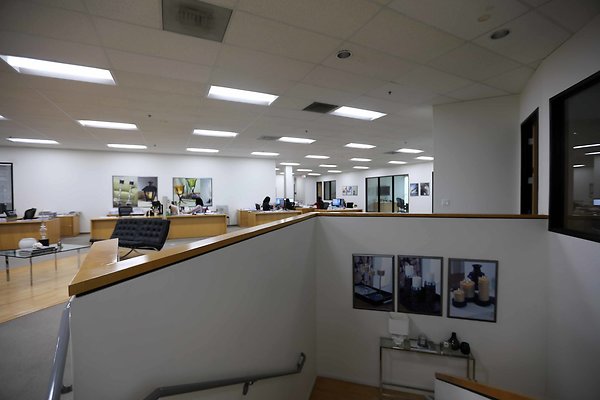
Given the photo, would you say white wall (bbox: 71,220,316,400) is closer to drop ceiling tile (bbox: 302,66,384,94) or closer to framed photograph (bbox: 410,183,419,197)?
drop ceiling tile (bbox: 302,66,384,94)

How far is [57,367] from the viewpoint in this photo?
81cm

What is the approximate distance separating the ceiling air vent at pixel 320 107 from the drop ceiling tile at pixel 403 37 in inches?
70.5

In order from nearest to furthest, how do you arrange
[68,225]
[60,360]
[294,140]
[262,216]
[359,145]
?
[60,360] → [294,140] → [68,225] → [359,145] → [262,216]

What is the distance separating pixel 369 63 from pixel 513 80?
7.26 ft

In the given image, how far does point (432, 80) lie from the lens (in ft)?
12.0

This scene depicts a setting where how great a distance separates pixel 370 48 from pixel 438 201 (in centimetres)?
308

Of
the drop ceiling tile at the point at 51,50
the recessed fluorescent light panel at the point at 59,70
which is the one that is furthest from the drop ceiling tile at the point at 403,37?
the recessed fluorescent light panel at the point at 59,70

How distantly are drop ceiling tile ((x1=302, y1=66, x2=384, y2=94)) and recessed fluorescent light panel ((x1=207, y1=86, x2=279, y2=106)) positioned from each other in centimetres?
90

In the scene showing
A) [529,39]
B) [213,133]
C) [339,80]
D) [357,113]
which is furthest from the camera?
[213,133]

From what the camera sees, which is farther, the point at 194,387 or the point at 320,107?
the point at 320,107

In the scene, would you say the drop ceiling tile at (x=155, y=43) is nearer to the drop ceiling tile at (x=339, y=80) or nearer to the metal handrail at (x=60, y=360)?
the drop ceiling tile at (x=339, y=80)

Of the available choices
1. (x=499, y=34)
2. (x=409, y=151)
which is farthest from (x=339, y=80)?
(x=409, y=151)

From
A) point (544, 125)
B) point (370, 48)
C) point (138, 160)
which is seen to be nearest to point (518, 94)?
point (544, 125)

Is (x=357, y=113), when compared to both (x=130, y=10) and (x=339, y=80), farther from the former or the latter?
(x=130, y=10)
